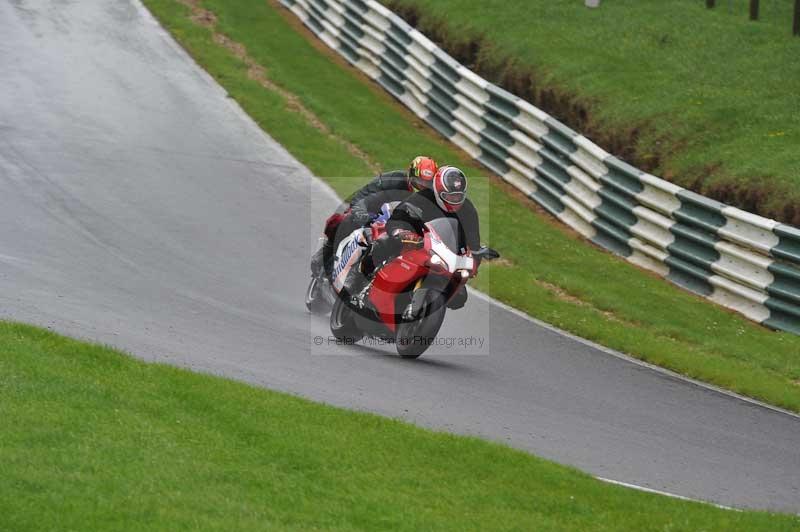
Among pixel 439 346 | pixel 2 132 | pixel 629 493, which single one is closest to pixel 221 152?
pixel 2 132

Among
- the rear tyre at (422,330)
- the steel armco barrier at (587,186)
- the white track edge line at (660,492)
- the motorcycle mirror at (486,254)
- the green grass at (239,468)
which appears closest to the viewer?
the green grass at (239,468)

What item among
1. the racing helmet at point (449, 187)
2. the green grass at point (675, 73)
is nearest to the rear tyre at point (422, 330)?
the racing helmet at point (449, 187)

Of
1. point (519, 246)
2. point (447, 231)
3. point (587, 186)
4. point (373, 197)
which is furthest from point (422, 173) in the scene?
point (587, 186)

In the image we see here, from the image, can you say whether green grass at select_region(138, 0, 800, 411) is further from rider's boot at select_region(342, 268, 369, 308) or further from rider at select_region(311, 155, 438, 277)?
rider's boot at select_region(342, 268, 369, 308)

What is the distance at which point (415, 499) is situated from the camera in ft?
23.0

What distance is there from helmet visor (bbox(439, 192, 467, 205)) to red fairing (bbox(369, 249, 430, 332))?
1.52 feet

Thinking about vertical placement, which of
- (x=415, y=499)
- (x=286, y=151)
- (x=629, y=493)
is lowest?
(x=286, y=151)

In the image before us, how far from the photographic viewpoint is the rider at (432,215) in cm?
1055

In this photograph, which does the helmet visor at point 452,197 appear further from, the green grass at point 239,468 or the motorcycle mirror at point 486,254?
the green grass at point 239,468

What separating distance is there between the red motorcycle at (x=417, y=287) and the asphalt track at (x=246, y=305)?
272 mm

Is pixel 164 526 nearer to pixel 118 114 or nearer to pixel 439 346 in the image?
pixel 439 346

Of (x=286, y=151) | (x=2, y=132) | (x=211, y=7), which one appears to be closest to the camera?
(x=2, y=132)

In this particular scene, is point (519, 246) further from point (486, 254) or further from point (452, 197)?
point (452, 197)

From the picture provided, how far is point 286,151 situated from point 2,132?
3.89 meters
